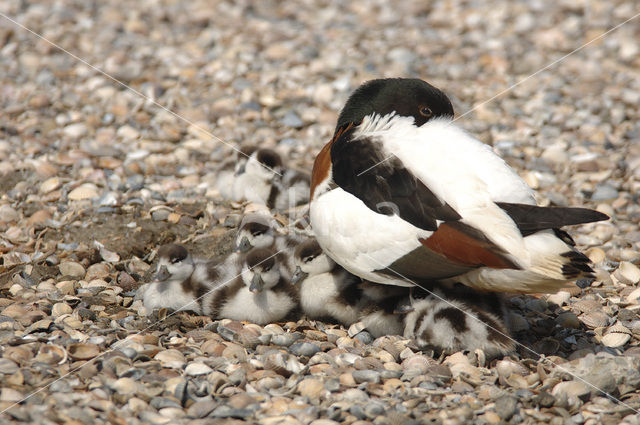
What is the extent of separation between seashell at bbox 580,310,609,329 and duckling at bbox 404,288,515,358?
58 cm

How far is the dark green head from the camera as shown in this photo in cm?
400

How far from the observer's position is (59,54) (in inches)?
276

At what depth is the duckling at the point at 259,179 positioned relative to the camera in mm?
5180

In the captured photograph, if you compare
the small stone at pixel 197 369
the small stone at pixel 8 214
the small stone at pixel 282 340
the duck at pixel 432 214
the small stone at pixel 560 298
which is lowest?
the small stone at pixel 282 340

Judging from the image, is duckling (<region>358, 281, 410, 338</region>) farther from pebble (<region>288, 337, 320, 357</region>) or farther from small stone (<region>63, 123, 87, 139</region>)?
small stone (<region>63, 123, 87, 139</region>)

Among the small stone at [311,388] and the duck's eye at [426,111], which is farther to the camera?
the duck's eye at [426,111]

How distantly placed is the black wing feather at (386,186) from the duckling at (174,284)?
101cm

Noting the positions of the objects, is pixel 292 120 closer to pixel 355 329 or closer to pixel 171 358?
pixel 355 329

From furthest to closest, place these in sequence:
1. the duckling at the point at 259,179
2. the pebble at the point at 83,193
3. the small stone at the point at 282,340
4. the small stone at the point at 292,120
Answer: the small stone at the point at 292,120
the duckling at the point at 259,179
the pebble at the point at 83,193
the small stone at the point at 282,340

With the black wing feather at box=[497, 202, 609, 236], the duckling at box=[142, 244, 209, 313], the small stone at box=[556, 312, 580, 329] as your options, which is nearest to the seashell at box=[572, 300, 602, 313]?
the small stone at box=[556, 312, 580, 329]

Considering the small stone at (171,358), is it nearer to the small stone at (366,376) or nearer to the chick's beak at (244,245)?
the small stone at (366,376)

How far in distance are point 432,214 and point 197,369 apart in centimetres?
126

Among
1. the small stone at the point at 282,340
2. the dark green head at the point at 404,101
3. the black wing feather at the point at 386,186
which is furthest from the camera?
the dark green head at the point at 404,101

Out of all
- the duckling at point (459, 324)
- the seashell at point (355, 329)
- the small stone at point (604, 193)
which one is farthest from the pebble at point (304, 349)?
the small stone at point (604, 193)
